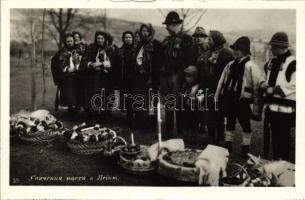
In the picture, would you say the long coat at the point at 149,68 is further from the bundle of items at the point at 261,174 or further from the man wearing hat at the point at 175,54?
the bundle of items at the point at 261,174

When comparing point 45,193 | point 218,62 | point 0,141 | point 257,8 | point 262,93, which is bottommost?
point 45,193

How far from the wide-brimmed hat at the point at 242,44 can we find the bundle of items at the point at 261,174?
706 mm

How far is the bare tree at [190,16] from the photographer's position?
2.87 meters

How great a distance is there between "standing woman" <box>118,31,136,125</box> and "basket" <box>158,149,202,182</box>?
1.16 feet

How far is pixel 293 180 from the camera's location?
112 inches

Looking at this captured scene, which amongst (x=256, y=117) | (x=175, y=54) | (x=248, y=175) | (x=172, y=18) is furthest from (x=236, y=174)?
(x=172, y=18)

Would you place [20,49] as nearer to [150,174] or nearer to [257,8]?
[150,174]

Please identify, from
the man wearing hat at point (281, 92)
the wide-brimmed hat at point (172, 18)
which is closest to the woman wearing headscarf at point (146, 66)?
the wide-brimmed hat at point (172, 18)

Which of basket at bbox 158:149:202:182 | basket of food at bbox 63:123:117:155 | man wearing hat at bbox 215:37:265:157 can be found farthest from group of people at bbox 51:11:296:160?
basket at bbox 158:149:202:182

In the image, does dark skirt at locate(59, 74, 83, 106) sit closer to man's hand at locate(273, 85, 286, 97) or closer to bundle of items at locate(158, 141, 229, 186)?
bundle of items at locate(158, 141, 229, 186)

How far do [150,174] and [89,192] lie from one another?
0.41 meters

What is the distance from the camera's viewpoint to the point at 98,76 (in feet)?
9.58

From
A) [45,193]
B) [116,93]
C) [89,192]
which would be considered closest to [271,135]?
[116,93]

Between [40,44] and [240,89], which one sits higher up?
[40,44]
